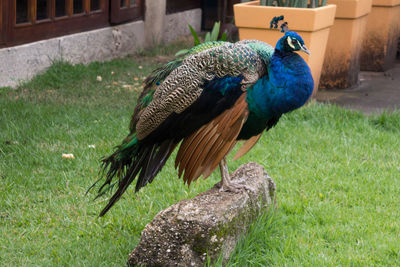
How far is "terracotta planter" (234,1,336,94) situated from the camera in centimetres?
598

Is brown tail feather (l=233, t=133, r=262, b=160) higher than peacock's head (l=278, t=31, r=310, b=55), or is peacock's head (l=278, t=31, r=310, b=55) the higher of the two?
peacock's head (l=278, t=31, r=310, b=55)

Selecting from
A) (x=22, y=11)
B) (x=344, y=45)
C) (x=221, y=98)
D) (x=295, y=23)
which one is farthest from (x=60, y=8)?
(x=221, y=98)

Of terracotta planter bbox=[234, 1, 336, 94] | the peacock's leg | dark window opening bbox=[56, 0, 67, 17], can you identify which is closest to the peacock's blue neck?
the peacock's leg

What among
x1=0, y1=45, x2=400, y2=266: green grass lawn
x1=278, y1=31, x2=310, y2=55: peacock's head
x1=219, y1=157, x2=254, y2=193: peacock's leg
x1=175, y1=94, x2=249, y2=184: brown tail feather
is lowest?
x1=0, y1=45, x2=400, y2=266: green grass lawn

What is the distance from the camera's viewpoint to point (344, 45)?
22.8 feet

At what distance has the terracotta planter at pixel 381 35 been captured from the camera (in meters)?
7.98

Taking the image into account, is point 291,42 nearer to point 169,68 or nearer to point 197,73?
point 197,73

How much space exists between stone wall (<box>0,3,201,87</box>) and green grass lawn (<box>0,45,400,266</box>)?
37 cm

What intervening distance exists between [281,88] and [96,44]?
17.8 ft

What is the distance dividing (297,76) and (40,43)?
4.63 m

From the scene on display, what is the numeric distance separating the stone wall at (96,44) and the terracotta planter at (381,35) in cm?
316

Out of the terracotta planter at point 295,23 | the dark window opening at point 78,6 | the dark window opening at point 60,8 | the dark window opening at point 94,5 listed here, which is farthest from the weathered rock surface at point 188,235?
the dark window opening at point 94,5

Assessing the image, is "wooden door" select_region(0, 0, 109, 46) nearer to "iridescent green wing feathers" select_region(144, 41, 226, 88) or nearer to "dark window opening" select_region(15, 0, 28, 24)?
"dark window opening" select_region(15, 0, 28, 24)

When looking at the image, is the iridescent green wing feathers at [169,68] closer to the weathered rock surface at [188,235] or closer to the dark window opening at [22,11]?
the weathered rock surface at [188,235]
